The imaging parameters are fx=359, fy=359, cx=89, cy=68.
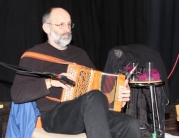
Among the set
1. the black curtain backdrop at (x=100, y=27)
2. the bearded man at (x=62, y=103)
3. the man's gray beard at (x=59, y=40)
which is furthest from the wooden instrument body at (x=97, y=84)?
the black curtain backdrop at (x=100, y=27)

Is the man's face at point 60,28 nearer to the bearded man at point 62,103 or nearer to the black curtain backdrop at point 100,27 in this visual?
the bearded man at point 62,103

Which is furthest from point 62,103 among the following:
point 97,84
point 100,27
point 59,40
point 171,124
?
point 100,27

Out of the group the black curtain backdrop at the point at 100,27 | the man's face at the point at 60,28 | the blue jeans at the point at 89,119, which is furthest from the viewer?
the black curtain backdrop at the point at 100,27

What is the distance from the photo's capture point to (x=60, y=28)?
2.50 metres

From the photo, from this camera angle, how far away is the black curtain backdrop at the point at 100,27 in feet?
15.0

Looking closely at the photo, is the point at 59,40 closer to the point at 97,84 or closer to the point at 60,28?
the point at 60,28

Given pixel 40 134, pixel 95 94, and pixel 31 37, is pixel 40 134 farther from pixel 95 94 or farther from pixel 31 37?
pixel 31 37

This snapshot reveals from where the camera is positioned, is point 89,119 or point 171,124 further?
point 171,124

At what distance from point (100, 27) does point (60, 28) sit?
3.19 metres

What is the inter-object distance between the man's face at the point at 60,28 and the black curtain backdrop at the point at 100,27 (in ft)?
7.48

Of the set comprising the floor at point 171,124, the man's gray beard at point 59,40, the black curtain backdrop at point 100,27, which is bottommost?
the floor at point 171,124

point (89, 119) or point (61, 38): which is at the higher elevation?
point (61, 38)

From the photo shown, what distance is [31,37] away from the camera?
5.17 m

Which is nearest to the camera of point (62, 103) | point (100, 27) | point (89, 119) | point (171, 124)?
point (89, 119)
